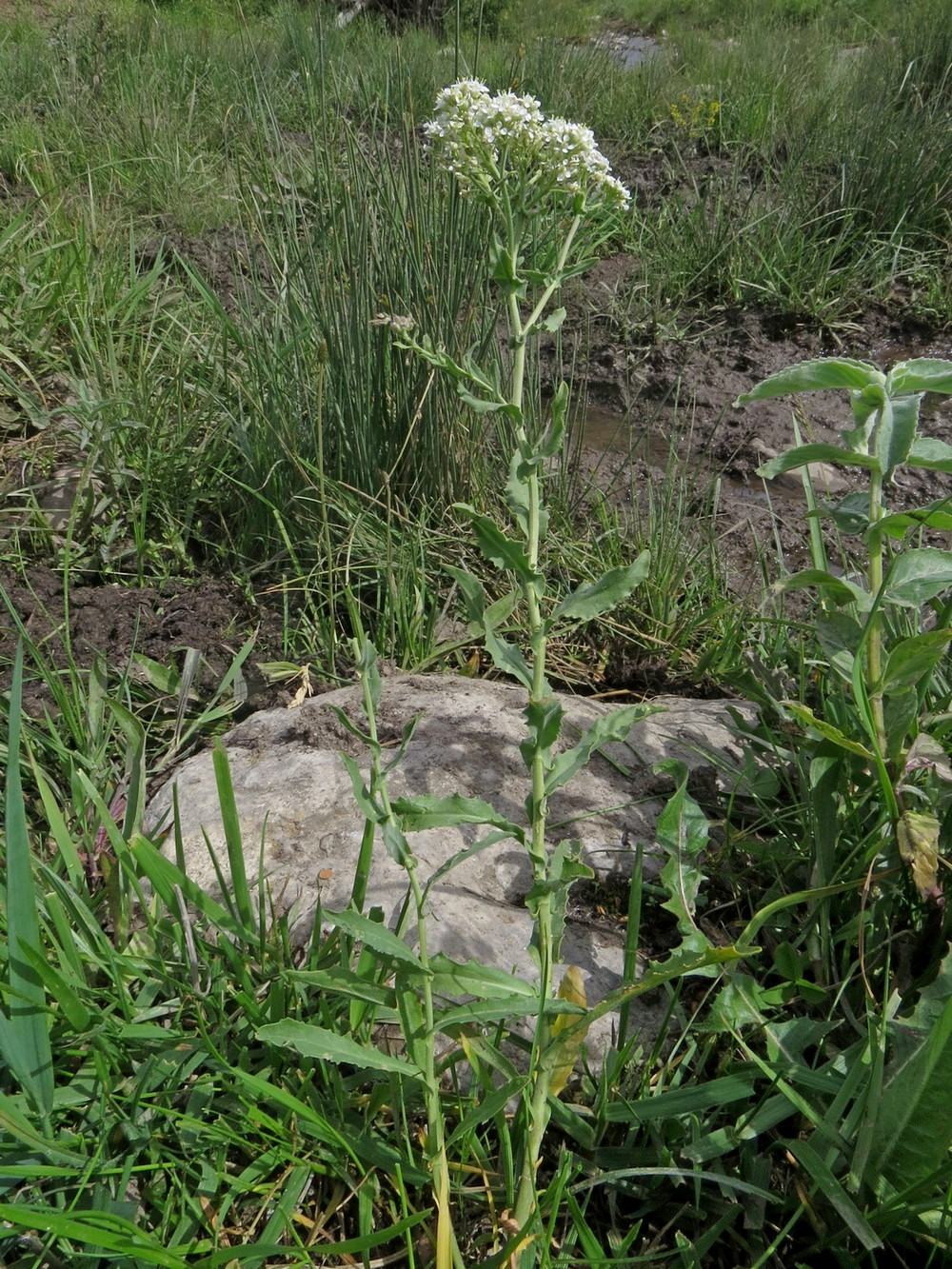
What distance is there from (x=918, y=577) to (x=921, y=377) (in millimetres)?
247

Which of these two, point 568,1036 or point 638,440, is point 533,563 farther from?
point 638,440

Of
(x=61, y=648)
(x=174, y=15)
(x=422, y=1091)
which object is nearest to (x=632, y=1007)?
(x=422, y=1091)

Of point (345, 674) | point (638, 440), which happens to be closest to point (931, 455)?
point (345, 674)

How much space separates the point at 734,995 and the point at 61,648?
4.77 feet

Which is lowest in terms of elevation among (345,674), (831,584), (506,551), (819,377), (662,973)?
(345,674)

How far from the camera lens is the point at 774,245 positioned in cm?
385

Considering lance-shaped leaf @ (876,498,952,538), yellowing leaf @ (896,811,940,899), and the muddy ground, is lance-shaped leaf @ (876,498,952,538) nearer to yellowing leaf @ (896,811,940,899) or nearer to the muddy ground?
yellowing leaf @ (896,811,940,899)

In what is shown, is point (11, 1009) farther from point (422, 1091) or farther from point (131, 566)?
point (131, 566)

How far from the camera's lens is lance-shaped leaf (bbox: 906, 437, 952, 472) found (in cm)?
113

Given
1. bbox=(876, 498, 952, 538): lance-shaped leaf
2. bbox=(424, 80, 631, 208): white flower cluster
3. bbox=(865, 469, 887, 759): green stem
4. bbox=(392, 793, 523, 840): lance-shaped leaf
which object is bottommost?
bbox=(392, 793, 523, 840): lance-shaped leaf

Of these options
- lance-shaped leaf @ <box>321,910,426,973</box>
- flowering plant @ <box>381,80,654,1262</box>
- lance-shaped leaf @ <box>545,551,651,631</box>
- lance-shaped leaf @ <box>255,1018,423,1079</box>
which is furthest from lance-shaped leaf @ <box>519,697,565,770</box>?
lance-shaped leaf @ <box>255,1018,423,1079</box>

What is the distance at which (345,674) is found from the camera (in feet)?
6.24

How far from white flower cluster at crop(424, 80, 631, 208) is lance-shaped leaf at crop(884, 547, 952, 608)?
606mm

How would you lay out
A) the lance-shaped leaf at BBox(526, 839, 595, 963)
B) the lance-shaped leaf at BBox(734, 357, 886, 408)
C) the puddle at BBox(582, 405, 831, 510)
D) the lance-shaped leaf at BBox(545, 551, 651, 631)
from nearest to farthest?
the lance-shaped leaf at BBox(526, 839, 595, 963), the lance-shaped leaf at BBox(545, 551, 651, 631), the lance-shaped leaf at BBox(734, 357, 886, 408), the puddle at BBox(582, 405, 831, 510)
